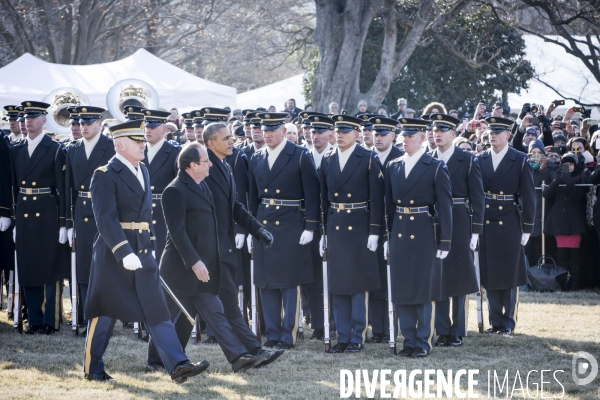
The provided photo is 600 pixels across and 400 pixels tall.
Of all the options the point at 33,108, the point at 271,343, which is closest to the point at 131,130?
the point at 271,343

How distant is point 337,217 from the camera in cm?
913

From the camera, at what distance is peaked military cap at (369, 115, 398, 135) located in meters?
9.44

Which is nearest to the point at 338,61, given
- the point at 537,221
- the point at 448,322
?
the point at 537,221

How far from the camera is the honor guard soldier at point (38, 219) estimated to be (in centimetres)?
1006

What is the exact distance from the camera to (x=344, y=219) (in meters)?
9.10

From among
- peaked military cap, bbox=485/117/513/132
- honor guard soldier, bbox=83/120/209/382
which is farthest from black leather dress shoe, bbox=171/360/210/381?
peaked military cap, bbox=485/117/513/132

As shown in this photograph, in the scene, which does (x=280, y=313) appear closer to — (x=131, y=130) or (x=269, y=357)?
(x=269, y=357)

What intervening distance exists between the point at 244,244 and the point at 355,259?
1440mm

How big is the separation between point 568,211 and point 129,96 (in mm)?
11727

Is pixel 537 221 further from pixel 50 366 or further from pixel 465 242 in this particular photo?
pixel 50 366

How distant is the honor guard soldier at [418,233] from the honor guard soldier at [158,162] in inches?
A: 87.3

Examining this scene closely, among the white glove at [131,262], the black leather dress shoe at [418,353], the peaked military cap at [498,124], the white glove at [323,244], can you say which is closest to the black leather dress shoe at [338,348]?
the black leather dress shoe at [418,353]

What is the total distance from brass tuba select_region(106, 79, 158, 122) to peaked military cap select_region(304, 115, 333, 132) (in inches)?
469

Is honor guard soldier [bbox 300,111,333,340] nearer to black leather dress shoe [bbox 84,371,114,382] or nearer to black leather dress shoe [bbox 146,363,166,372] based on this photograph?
black leather dress shoe [bbox 146,363,166,372]
